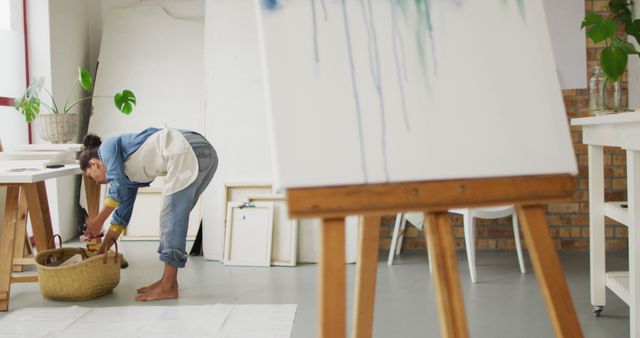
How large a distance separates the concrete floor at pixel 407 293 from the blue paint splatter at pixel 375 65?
53.6 inches

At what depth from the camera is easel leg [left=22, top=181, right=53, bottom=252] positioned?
3.70 metres

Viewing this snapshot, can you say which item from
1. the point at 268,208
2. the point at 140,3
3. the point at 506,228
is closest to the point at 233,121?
the point at 268,208

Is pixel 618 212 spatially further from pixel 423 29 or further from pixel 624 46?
pixel 423 29

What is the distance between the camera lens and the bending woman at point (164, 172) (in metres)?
3.38

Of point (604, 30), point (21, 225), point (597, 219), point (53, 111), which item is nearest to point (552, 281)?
point (597, 219)

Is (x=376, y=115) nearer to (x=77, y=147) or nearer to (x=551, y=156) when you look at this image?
(x=551, y=156)

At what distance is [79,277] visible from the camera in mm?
3375

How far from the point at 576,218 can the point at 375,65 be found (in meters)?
3.48

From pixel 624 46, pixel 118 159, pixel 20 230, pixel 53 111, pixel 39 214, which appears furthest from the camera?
pixel 53 111

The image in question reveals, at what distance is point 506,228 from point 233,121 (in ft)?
7.01

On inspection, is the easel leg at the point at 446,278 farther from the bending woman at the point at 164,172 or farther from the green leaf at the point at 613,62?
the bending woman at the point at 164,172

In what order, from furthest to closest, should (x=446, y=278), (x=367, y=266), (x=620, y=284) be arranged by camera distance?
(x=620, y=284) → (x=367, y=266) → (x=446, y=278)

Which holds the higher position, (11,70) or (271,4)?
(11,70)

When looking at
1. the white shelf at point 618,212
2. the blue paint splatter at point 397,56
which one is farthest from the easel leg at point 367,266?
the white shelf at point 618,212
